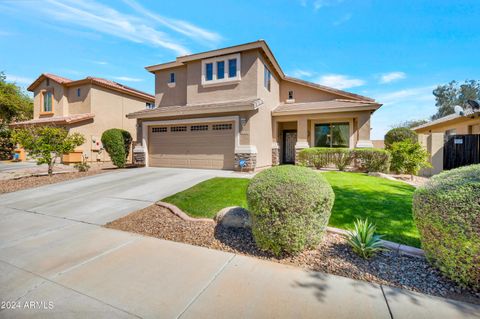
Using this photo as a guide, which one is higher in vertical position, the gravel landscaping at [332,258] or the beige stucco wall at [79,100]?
the beige stucco wall at [79,100]

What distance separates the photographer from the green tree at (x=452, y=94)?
39081 mm

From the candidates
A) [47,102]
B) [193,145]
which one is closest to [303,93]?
[193,145]

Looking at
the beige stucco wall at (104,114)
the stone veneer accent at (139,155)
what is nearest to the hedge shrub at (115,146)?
the stone veneer accent at (139,155)

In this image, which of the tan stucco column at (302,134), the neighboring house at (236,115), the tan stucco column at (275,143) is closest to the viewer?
the neighboring house at (236,115)

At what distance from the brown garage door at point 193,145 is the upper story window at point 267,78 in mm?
3837

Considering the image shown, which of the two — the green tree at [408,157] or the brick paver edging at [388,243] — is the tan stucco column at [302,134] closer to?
Result: the green tree at [408,157]

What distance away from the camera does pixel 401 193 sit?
662 cm

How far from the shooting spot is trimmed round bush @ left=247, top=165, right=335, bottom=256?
329 centimetres

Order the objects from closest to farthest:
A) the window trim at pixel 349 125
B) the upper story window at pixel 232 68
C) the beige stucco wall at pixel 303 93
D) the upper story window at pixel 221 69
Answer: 1. the upper story window at pixel 221 69
2. the upper story window at pixel 232 68
3. the window trim at pixel 349 125
4. the beige stucco wall at pixel 303 93

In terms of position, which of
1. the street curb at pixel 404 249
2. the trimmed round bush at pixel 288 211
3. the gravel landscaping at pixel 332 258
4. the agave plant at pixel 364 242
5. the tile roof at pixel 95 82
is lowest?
the gravel landscaping at pixel 332 258

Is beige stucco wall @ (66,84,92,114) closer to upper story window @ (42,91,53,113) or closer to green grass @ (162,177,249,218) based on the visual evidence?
upper story window @ (42,91,53,113)

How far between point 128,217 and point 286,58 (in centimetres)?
1427

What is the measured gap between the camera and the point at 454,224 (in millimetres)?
2584

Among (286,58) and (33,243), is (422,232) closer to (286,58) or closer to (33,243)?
(33,243)
